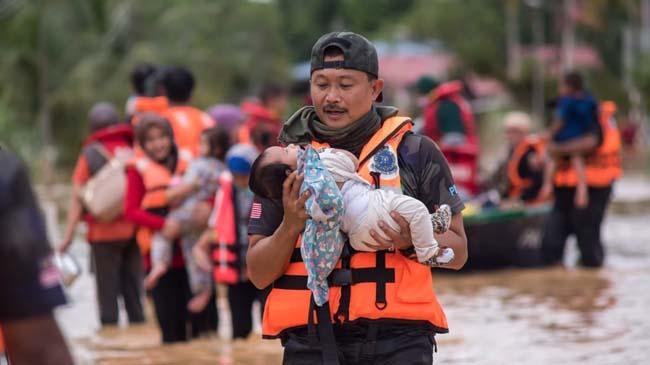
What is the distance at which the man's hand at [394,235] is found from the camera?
16.1ft

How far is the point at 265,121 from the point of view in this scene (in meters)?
11.4

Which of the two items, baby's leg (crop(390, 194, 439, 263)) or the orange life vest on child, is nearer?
baby's leg (crop(390, 194, 439, 263))

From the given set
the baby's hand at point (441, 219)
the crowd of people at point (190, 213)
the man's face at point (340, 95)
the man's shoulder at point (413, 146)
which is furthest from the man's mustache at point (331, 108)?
the crowd of people at point (190, 213)

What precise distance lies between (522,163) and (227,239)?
7.00m

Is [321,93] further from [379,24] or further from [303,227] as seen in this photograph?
[379,24]

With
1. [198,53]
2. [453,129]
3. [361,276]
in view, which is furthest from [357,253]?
[198,53]

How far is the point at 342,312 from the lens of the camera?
4.97 metres

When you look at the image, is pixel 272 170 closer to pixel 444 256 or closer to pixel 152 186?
pixel 444 256

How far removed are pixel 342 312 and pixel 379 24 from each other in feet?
228

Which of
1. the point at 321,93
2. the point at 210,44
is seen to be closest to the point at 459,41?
the point at 210,44

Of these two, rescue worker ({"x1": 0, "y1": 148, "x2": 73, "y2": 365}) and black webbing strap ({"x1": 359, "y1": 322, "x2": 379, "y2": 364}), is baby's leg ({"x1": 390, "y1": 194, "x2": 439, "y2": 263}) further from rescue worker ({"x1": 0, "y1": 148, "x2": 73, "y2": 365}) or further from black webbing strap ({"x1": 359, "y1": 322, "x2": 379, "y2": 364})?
rescue worker ({"x1": 0, "y1": 148, "x2": 73, "y2": 365})

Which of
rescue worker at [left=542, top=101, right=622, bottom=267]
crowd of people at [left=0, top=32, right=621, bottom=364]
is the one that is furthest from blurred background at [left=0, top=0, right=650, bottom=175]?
crowd of people at [left=0, top=32, right=621, bottom=364]

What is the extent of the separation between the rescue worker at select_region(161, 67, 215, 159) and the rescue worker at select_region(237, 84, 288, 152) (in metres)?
0.41

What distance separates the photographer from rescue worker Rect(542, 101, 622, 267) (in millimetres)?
15195
